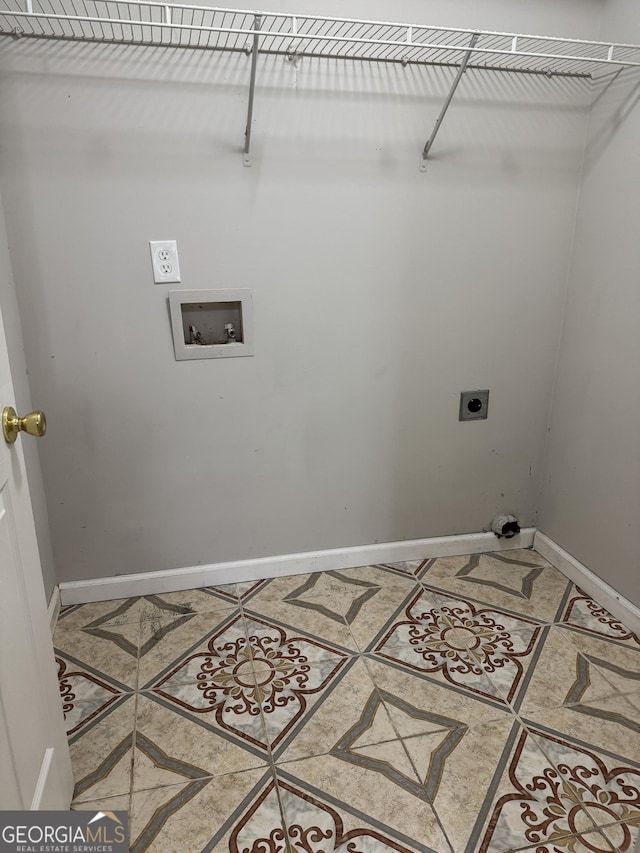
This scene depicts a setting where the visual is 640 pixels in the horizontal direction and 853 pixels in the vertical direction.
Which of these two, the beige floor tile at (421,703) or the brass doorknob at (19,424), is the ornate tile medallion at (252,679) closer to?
the beige floor tile at (421,703)

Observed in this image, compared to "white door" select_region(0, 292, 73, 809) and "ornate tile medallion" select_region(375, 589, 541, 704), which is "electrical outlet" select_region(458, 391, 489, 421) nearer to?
"ornate tile medallion" select_region(375, 589, 541, 704)

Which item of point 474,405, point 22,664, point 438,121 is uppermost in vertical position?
point 438,121

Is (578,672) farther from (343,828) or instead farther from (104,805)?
(104,805)

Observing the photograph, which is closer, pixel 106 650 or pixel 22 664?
pixel 22 664

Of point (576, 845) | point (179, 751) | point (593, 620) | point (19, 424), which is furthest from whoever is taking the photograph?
point (593, 620)

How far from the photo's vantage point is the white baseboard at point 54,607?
1.70m

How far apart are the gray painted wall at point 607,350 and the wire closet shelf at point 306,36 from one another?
0.20 metres

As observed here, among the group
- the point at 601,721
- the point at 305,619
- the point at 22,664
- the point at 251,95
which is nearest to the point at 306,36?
the point at 251,95

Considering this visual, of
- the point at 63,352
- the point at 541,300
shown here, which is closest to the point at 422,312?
the point at 541,300

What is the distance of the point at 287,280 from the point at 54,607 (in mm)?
1292

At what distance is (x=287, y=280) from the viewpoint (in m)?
1.70

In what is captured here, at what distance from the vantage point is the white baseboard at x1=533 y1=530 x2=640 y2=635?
171cm

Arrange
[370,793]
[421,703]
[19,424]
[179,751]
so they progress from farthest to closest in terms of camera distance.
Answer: [421,703] < [179,751] < [370,793] < [19,424]

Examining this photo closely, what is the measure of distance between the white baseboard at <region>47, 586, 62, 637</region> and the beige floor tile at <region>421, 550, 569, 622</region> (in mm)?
1262
